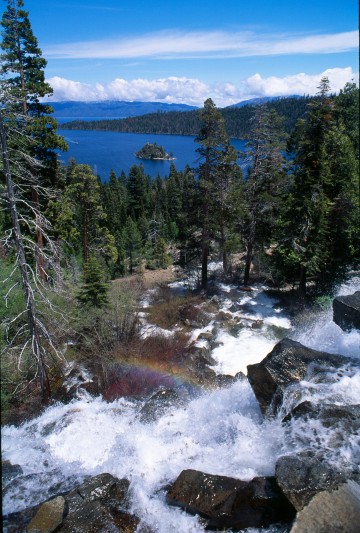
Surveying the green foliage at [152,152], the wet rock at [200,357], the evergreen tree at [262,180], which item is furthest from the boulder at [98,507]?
the green foliage at [152,152]

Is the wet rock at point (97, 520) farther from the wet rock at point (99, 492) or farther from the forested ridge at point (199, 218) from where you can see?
the forested ridge at point (199, 218)

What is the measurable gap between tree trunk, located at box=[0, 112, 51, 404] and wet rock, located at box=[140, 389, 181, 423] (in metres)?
3.50

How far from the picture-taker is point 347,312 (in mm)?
12812

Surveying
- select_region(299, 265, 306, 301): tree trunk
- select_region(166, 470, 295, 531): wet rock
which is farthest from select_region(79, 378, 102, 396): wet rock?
select_region(299, 265, 306, 301): tree trunk

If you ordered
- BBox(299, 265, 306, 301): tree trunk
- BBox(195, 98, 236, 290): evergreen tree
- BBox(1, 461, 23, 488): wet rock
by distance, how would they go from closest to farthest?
BBox(1, 461, 23, 488): wet rock → BBox(195, 98, 236, 290): evergreen tree → BBox(299, 265, 306, 301): tree trunk

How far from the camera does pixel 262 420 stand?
10.1m

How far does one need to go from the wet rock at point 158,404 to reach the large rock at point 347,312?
6.67 meters

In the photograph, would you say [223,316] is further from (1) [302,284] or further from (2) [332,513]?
(2) [332,513]

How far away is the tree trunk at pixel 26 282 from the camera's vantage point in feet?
29.8

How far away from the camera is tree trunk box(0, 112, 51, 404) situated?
9098 millimetres

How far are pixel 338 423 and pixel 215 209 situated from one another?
16.3m

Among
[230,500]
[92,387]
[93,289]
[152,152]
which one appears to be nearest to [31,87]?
[93,289]

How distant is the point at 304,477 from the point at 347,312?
7.27 metres

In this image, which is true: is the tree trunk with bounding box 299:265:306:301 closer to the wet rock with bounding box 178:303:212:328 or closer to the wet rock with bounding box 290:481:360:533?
the wet rock with bounding box 178:303:212:328
